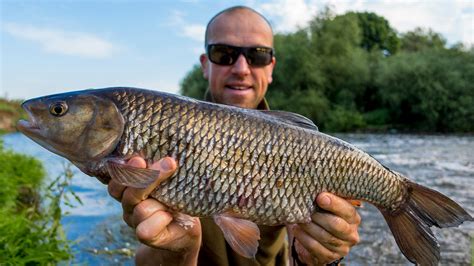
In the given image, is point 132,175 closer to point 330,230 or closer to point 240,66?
point 330,230

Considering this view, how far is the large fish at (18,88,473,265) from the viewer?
175cm

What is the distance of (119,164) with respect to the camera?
1735 mm

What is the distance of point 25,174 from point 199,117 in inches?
202

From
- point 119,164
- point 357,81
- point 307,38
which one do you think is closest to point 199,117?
point 119,164

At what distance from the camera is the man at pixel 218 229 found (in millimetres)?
1832

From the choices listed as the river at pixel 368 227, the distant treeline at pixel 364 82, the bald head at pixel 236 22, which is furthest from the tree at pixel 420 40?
the bald head at pixel 236 22

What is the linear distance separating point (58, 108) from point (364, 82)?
96.0ft

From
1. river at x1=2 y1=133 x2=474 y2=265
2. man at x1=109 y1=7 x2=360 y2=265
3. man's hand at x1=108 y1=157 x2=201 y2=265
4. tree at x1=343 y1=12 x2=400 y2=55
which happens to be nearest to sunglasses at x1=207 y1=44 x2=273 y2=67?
man at x1=109 y1=7 x2=360 y2=265

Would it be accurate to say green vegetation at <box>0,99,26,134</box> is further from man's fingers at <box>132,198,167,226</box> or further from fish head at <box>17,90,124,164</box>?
man's fingers at <box>132,198,167,226</box>

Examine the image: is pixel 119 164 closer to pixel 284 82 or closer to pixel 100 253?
pixel 100 253

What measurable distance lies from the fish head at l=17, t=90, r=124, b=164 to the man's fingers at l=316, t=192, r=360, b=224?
0.87 meters

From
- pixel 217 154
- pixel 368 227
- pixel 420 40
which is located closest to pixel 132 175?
pixel 217 154

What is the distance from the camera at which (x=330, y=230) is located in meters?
2.03

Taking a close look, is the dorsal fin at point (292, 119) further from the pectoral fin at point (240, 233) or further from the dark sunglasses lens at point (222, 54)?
the dark sunglasses lens at point (222, 54)
